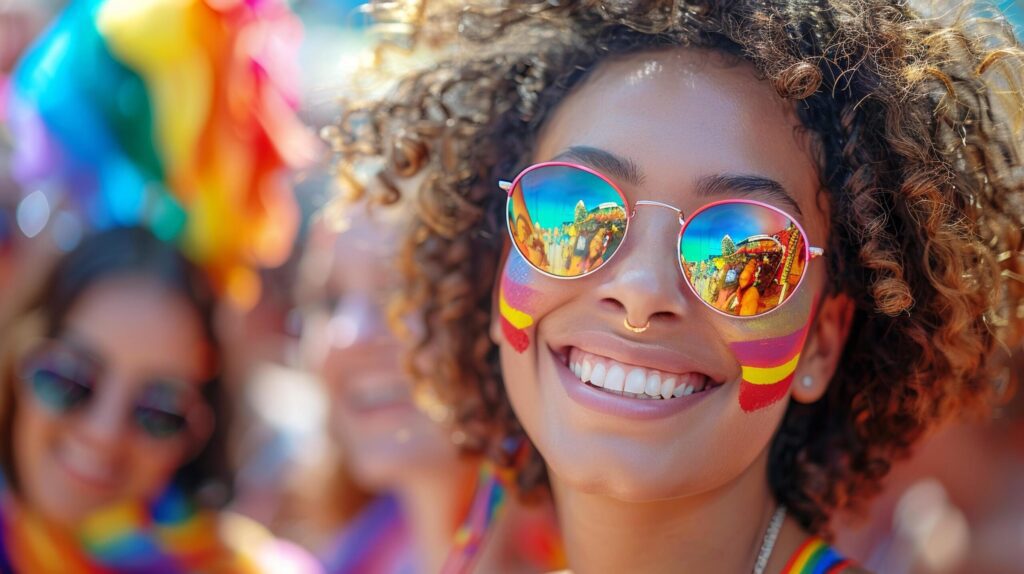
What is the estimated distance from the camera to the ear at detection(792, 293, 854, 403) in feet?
6.70

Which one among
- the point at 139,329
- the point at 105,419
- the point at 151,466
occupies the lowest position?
the point at 151,466

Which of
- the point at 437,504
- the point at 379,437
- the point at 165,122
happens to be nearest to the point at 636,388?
the point at 437,504

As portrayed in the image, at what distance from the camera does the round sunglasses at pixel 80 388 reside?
2.84 m

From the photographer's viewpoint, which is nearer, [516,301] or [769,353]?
[769,353]

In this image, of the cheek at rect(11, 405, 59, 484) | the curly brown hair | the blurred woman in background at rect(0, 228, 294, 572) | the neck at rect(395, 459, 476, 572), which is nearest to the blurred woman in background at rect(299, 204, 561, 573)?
the neck at rect(395, 459, 476, 572)

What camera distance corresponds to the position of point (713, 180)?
1.84m

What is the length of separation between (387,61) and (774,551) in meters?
1.47

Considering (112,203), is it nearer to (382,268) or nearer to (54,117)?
(54,117)

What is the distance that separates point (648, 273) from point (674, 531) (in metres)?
0.55

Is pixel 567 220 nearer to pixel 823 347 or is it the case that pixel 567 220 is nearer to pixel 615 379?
pixel 615 379

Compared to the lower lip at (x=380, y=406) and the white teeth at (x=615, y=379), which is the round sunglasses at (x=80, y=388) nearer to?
the lower lip at (x=380, y=406)

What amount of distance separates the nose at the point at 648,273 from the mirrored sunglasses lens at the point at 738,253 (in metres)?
0.03

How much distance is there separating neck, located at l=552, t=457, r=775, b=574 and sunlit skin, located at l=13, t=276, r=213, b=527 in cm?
143

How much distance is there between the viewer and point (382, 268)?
3.18 metres
